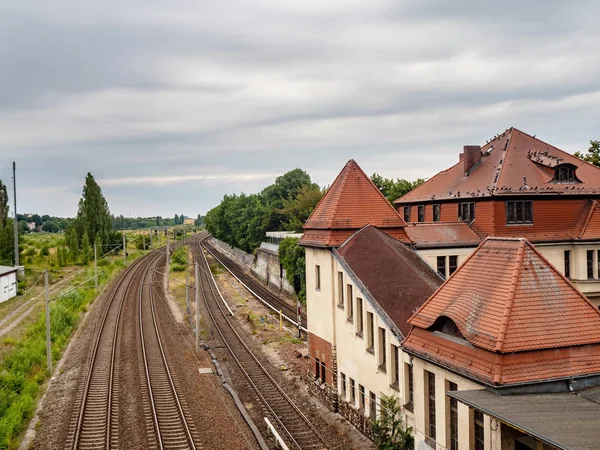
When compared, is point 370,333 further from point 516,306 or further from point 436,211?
point 436,211

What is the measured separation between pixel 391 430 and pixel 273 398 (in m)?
8.59

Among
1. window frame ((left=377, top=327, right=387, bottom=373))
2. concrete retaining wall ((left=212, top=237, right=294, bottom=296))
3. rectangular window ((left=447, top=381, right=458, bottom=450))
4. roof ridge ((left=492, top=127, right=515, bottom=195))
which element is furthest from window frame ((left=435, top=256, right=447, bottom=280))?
concrete retaining wall ((left=212, top=237, right=294, bottom=296))

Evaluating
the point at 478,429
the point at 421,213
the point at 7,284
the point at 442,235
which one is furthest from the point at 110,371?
the point at 7,284

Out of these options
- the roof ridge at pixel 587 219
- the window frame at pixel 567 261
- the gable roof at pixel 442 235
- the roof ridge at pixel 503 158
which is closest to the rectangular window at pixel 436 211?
the gable roof at pixel 442 235

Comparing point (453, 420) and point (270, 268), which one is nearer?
point (453, 420)

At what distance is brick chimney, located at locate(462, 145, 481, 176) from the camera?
122 ft

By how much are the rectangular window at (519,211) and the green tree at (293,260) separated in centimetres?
2088

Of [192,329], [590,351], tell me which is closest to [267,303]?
[192,329]

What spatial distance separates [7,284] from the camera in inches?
2253

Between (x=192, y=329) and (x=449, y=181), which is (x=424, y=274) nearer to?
(x=449, y=181)

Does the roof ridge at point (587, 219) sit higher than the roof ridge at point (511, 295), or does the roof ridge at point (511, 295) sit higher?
the roof ridge at point (587, 219)

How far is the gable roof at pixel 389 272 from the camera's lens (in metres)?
21.9

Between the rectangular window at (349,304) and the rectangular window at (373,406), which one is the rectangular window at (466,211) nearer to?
the rectangular window at (349,304)

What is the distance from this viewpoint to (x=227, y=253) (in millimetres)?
116250
